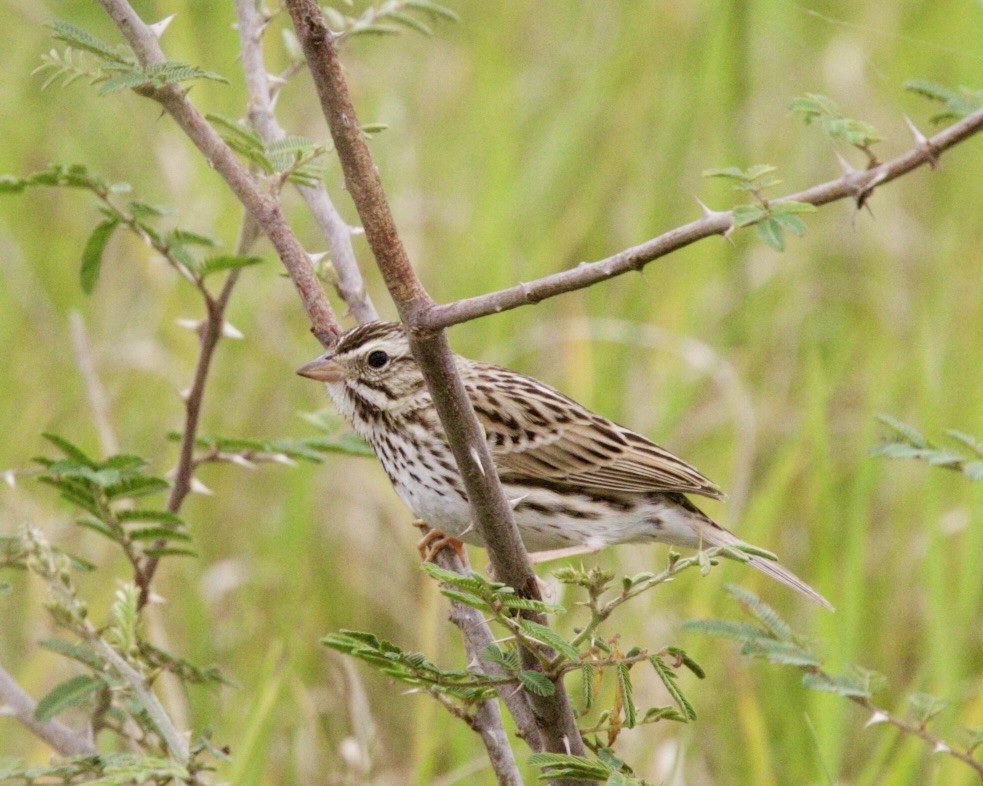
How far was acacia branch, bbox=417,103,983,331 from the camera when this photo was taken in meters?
1.71

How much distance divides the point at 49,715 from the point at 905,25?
546 cm

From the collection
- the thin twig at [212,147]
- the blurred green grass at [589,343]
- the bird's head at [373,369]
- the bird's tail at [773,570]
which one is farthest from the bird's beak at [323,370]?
the bird's tail at [773,570]

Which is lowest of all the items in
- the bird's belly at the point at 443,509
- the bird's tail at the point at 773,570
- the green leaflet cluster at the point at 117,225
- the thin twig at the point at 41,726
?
the bird's tail at the point at 773,570

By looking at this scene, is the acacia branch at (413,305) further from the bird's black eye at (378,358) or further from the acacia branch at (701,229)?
the bird's black eye at (378,358)

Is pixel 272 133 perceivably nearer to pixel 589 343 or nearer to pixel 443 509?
pixel 443 509

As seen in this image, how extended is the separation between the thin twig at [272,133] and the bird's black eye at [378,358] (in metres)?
0.49

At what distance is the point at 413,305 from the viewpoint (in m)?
1.99

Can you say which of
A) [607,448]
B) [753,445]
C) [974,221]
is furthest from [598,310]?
[607,448]

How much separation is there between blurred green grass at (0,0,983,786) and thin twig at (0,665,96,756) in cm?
85

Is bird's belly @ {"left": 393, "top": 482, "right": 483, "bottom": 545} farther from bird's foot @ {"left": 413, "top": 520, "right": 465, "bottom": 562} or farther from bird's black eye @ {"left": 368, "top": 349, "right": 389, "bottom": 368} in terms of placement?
bird's black eye @ {"left": 368, "top": 349, "right": 389, "bottom": 368}

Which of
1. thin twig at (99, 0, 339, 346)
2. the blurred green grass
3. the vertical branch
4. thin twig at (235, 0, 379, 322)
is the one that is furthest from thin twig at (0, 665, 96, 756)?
thin twig at (235, 0, 379, 322)

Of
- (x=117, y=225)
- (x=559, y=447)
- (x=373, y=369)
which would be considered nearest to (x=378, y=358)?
(x=373, y=369)

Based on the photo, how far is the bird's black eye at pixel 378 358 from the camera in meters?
3.70

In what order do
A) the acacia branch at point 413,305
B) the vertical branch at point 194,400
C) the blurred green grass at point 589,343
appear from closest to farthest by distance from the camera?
1. the acacia branch at point 413,305
2. the vertical branch at point 194,400
3. the blurred green grass at point 589,343
